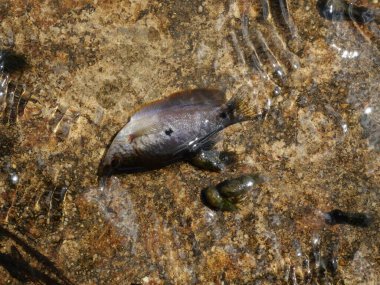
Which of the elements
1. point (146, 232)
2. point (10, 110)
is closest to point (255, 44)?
point (146, 232)

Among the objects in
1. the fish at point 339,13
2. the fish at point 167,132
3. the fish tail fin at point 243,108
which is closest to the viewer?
the fish at point 167,132

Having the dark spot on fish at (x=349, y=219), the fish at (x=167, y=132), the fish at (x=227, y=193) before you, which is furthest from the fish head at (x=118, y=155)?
the dark spot on fish at (x=349, y=219)

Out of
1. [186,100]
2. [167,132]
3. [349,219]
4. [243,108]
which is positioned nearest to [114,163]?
[167,132]

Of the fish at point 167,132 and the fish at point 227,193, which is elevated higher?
the fish at point 167,132

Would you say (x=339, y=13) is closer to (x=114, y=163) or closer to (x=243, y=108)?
(x=243, y=108)

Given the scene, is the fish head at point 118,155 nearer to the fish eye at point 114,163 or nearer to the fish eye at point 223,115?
the fish eye at point 114,163

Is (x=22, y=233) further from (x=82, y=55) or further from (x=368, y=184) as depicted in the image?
(x=368, y=184)

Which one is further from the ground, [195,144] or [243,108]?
[243,108]
